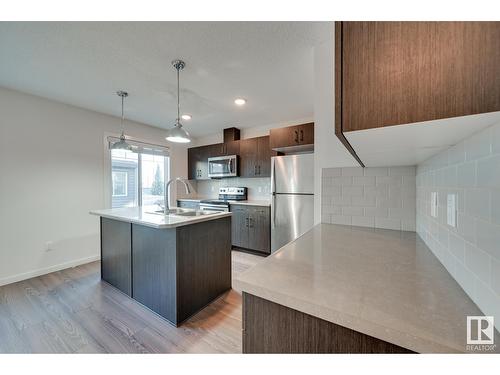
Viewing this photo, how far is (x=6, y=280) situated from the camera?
2.35 meters

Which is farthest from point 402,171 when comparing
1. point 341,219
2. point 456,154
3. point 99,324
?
point 99,324

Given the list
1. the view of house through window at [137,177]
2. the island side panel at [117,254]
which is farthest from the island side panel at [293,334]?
the view of house through window at [137,177]

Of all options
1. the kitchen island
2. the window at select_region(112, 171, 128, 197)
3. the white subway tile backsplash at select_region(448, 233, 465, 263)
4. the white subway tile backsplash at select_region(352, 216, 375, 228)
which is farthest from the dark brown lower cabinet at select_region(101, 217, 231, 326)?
the white subway tile backsplash at select_region(448, 233, 465, 263)

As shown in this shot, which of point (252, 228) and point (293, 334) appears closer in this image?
point (293, 334)

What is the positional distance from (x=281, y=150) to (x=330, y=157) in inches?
67.4

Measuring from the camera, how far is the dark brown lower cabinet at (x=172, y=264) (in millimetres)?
1682

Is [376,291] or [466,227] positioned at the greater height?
[466,227]

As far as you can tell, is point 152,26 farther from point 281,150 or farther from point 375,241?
point 281,150

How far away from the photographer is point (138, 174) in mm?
3793

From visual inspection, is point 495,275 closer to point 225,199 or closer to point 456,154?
point 456,154

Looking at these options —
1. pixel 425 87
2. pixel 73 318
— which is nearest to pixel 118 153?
pixel 73 318

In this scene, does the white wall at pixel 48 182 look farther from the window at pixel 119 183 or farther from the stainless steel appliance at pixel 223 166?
the stainless steel appliance at pixel 223 166
